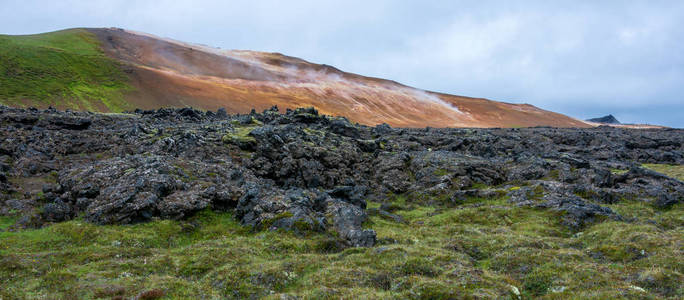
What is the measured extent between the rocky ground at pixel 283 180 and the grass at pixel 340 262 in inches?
47.5

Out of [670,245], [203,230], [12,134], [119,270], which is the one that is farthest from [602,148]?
[12,134]

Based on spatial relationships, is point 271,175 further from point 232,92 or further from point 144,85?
point 232,92

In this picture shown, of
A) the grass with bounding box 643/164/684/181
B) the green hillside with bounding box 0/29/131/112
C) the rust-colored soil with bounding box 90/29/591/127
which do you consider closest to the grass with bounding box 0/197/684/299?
the grass with bounding box 643/164/684/181

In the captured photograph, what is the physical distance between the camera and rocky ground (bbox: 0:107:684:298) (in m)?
26.7

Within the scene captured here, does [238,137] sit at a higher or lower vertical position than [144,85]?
lower

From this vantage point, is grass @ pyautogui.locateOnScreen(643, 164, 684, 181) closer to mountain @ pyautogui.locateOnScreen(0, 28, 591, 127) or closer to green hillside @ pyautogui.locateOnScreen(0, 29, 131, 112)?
mountain @ pyautogui.locateOnScreen(0, 28, 591, 127)

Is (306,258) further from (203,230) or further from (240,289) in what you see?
(203,230)

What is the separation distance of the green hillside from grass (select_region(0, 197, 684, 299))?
77.3 m

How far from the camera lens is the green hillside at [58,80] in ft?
280

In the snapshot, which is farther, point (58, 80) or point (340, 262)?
point (58, 80)

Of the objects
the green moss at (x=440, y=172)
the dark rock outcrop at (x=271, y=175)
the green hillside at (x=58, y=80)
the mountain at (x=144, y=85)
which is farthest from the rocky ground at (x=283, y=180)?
the mountain at (x=144, y=85)

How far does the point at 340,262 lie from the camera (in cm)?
1956

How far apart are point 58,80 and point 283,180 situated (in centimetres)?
9230

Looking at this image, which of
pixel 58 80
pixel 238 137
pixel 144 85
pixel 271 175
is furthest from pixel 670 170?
pixel 58 80
